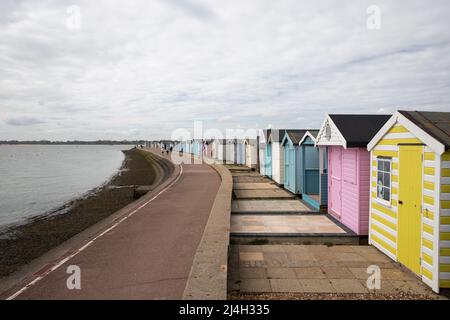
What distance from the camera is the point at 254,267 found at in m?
7.51

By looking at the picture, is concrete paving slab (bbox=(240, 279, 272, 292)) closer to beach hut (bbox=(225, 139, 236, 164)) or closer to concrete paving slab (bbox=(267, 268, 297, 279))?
concrete paving slab (bbox=(267, 268, 297, 279))

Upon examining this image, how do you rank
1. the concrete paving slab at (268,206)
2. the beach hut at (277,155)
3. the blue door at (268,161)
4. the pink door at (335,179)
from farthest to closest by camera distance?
the blue door at (268,161), the beach hut at (277,155), the concrete paving slab at (268,206), the pink door at (335,179)

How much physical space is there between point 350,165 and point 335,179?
1.46m

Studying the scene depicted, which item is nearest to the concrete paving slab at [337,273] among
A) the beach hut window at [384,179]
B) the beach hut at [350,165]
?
the beach hut window at [384,179]

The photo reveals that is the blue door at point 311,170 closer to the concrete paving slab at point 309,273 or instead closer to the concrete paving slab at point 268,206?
the concrete paving slab at point 268,206

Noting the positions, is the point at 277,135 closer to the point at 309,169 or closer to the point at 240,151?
the point at 309,169

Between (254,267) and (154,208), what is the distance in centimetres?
693

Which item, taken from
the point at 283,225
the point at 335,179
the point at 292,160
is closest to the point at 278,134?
the point at 292,160

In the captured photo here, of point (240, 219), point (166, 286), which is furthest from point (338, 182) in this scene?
point (166, 286)

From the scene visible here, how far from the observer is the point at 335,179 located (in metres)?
11.7

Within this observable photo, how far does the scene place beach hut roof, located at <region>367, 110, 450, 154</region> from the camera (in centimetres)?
600

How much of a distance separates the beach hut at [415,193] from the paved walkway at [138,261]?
4488 mm

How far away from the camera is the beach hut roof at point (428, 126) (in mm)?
5996
